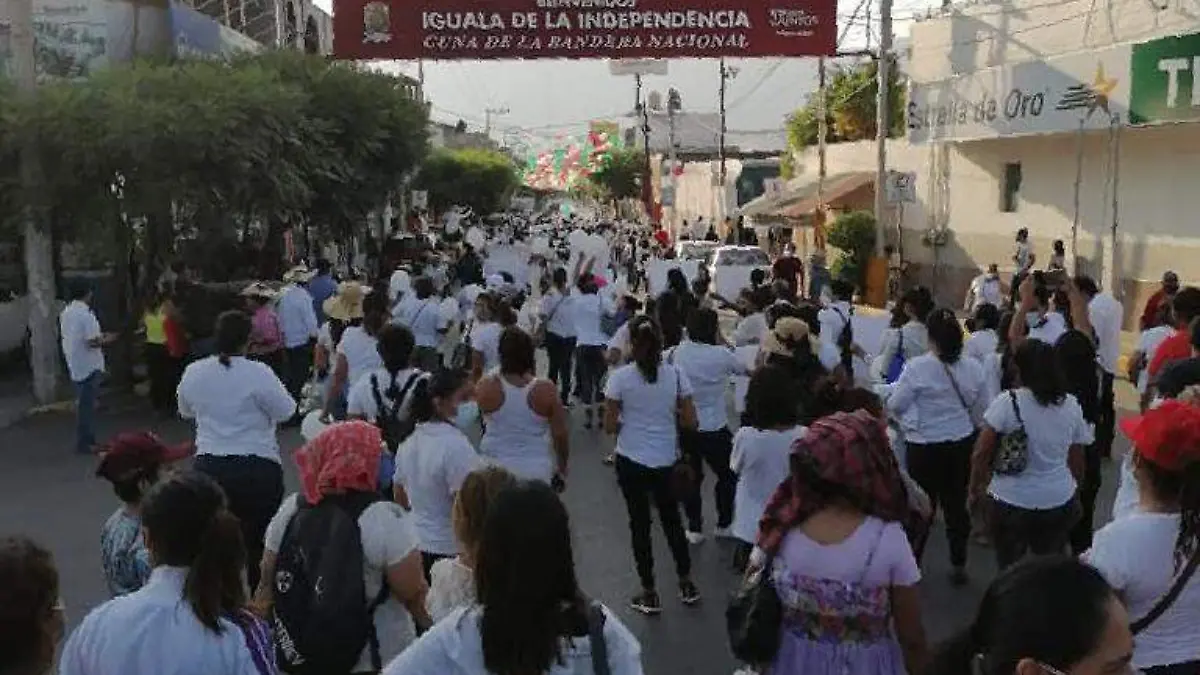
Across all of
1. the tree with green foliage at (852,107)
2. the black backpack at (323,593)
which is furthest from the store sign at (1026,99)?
the black backpack at (323,593)

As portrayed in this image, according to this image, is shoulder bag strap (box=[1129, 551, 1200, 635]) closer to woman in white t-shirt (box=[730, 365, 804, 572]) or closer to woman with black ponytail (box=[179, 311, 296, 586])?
woman in white t-shirt (box=[730, 365, 804, 572])

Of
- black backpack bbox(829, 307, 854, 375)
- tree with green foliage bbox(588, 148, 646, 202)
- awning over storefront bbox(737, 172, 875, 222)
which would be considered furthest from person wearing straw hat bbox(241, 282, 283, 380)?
tree with green foliage bbox(588, 148, 646, 202)

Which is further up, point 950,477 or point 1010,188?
point 1010,188

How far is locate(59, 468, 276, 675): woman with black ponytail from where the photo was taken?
3225mm

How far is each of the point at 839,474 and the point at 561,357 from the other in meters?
10.3

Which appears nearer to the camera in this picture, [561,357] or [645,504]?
[645,504]

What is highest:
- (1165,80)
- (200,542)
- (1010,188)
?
(1165,80)

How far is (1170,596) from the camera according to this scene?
11.7 feet

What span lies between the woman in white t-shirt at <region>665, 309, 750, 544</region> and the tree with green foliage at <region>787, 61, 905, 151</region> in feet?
82.4

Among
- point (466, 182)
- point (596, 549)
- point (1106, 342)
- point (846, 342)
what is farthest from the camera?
point (466, 182)

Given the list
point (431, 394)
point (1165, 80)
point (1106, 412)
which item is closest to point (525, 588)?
point (431, 394)

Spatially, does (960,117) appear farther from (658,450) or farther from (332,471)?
(332,471)

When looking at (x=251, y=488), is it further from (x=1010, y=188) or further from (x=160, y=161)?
(x=1010, y=188)

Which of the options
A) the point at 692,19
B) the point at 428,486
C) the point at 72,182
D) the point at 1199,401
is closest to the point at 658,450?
the point at 428,486
